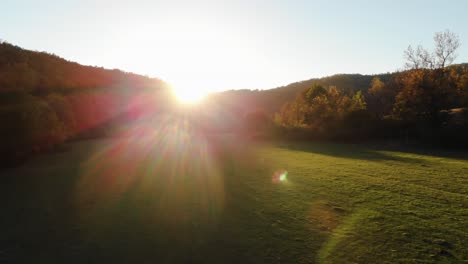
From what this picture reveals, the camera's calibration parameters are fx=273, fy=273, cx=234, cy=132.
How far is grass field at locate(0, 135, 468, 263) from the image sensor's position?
28.2 ft

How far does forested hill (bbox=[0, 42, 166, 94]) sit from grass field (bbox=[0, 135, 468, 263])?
27.6m

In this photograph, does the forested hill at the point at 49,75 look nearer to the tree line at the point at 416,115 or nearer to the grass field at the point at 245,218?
the grass field at the point at 245,218

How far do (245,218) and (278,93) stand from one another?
161m

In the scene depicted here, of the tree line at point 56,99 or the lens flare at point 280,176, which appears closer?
the lens flare at point 280,176

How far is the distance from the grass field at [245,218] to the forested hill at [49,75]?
27555 millimetres

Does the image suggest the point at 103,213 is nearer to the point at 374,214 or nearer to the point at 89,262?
the point at 89,262

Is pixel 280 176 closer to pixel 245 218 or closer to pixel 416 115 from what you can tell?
pixel 245 218

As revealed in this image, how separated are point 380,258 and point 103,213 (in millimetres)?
11596

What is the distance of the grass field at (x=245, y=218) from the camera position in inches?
338

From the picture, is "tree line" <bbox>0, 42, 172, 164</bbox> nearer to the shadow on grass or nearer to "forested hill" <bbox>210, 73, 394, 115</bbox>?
the shadow on grass

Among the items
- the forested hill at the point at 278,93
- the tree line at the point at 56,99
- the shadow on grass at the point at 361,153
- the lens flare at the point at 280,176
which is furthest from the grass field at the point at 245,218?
the forested hill at the point at 278,93

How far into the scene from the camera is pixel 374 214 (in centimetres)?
1112

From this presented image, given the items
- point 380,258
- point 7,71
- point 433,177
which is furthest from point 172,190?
point 7,71

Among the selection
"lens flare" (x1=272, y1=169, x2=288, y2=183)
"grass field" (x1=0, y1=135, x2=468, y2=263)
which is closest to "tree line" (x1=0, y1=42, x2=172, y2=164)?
"grass field" (x1=0, y1=135, x2=468, y2=263)
